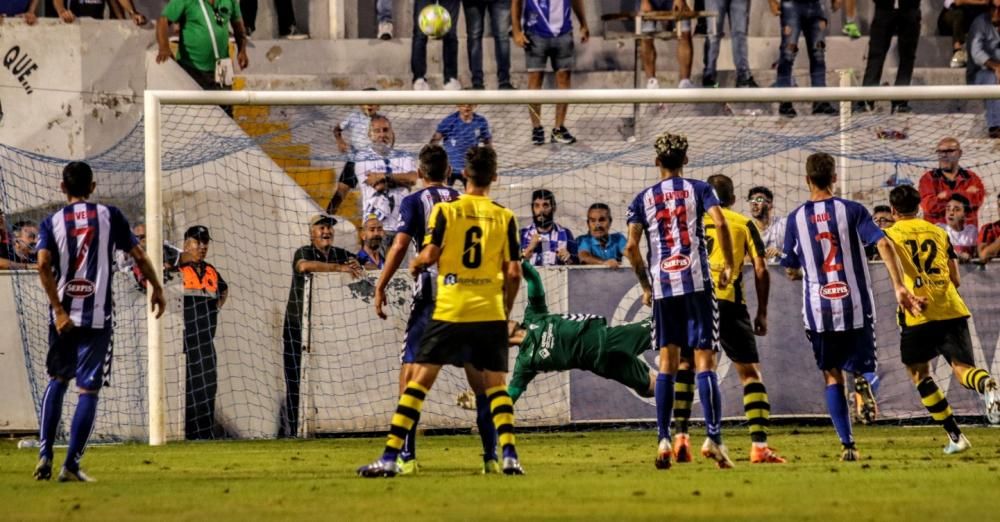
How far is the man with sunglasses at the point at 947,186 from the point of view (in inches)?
600

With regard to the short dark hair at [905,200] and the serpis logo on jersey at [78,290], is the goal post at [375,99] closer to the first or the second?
the short dark hair at [905,200]

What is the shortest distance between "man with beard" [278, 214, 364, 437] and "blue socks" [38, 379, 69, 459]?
14.9 ft

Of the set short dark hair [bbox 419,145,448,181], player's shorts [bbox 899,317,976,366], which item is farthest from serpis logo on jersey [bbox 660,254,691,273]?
player's shorts [bbox 899,317,976,366]

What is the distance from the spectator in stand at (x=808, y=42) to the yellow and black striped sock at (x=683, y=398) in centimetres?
837

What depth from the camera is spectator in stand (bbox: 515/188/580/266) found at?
15070 mm

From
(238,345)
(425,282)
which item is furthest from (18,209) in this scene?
(425,282)

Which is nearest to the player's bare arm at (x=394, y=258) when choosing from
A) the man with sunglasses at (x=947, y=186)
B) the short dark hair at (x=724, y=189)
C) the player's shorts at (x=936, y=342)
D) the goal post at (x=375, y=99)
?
the short dark hair at (x=724, y=189)

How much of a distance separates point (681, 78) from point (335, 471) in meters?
9.97

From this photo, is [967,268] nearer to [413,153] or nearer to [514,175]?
[514,175]

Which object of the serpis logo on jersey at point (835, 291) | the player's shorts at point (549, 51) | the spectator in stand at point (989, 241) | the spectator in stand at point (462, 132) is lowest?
the serpis logo on jersey at point (835, 291)

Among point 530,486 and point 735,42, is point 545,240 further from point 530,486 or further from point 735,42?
point 530,486

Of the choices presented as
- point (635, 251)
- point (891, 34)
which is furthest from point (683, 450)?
point (891, 34)

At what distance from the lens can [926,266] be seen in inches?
451

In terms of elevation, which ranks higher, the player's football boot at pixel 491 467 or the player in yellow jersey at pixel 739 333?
the player in yellow jersey at pixel 739 333
